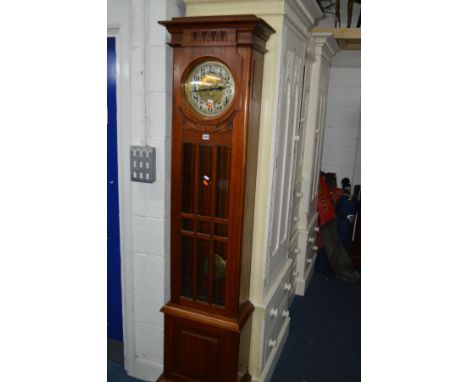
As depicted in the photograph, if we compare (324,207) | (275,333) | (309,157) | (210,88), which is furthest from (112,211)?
(324,207)

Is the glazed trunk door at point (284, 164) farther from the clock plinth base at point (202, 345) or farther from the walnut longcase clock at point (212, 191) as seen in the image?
the clock plinth base at point (202, 345)

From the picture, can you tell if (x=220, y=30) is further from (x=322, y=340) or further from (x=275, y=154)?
(x=322, y=340)

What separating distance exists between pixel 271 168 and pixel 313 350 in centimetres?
158

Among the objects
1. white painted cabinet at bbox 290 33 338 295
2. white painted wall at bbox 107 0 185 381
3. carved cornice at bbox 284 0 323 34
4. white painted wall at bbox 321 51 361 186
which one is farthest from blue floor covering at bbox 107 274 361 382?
carved cornice at bbox 284 0 323 34

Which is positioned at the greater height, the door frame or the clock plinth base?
the door frame

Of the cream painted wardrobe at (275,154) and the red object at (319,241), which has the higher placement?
the cream painted wardrobe at (275,154)

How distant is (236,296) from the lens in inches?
70.8

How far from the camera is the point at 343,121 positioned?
4.26 metres

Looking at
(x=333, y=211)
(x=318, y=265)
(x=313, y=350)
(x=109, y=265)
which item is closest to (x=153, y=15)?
(x=109, y=265)

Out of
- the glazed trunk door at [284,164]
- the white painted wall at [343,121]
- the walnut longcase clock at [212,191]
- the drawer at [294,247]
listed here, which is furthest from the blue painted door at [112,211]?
the white painted wall at [343,121]

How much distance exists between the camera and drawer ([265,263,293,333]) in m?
2.14

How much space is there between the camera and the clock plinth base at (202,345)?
181 centimetres

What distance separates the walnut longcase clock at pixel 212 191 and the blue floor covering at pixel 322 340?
0.58 m

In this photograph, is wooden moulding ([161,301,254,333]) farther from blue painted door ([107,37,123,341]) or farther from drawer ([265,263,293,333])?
blue painted door ([107,37,123,341])
